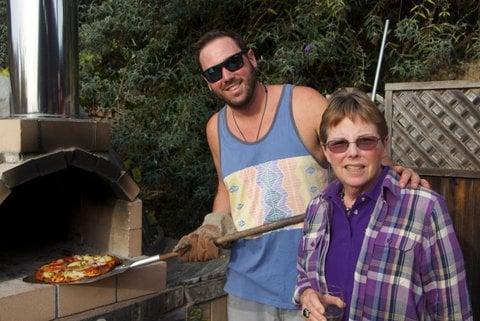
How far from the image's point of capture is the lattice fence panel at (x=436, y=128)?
3777 millimetres

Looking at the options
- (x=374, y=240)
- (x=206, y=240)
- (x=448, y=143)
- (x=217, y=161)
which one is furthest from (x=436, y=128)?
(x=374, y=240)

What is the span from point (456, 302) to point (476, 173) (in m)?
2.46

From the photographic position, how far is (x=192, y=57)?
5816 mm

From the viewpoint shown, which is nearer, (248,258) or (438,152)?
(248,258)

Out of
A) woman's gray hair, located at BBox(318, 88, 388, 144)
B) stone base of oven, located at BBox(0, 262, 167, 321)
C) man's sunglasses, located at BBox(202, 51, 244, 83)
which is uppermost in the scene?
man's sunglasses, located at BBox(202, 51, 244, 83)

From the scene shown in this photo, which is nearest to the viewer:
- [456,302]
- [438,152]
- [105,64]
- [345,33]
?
[456,302]

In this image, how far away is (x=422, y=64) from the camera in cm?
490

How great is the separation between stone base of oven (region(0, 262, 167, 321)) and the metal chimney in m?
1.01

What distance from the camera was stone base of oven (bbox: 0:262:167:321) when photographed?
2.60 meters

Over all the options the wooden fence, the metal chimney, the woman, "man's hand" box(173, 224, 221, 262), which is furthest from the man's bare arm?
the wooden fence

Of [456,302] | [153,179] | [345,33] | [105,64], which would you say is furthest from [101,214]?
[105,64]

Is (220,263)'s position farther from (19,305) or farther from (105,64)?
(105,64)

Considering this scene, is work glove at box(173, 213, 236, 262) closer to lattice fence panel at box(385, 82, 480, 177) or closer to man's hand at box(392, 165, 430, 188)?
man's hand at box(392, 165, 430, 188)

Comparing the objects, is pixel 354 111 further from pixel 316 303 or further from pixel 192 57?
pixel 192 57
